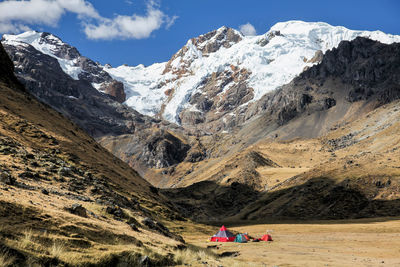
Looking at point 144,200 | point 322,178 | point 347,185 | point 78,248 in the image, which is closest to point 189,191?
point 322,178

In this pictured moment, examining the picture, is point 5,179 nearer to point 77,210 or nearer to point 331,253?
point 77,210

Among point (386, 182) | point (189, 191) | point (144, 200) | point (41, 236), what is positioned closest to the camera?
point (41, 236)

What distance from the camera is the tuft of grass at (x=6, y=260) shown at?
10.1m

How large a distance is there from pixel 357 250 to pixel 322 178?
2532 inches

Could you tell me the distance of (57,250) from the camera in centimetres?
1234

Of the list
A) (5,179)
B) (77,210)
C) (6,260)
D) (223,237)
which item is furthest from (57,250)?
(223,237)

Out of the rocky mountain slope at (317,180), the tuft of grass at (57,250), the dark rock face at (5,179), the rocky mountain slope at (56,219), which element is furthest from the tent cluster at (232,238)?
the rocky mountain slope at (317,180)

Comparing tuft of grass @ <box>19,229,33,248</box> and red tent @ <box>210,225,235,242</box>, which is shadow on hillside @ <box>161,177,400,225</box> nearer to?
red tent @ <box>210,225,235,242</box>

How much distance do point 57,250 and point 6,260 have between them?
84.7 inches

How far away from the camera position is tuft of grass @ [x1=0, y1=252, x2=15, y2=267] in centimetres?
1008

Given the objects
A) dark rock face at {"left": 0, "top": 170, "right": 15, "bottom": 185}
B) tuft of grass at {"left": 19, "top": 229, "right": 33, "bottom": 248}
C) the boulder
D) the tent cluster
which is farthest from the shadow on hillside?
tuft of grass at {"left": 19, "top": 229, "right": 33, "bottom": 248}

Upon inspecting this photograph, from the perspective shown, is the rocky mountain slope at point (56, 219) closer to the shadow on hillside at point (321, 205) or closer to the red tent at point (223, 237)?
the red tent at point (223, 237)

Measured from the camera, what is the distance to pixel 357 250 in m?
34.8

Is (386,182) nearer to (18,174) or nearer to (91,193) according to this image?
(91,193)
